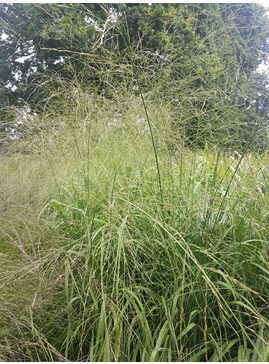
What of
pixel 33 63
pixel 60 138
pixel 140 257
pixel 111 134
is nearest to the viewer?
pixel 140 257

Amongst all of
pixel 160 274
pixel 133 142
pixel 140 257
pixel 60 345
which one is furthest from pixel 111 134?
pixel 60 345

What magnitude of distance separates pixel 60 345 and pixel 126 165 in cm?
115

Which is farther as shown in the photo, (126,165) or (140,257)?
(126,165)

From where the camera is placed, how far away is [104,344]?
115 centimetres

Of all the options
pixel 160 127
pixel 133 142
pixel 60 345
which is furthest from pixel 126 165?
pixel 60 345

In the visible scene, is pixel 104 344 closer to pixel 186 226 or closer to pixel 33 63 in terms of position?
pixel 186 226

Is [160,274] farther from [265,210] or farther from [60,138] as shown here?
[60,138]

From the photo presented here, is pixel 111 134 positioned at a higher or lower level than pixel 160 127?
lower

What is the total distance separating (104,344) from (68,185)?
3.86 ft

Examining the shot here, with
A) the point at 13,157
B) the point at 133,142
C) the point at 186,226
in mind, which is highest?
the point at 133,142

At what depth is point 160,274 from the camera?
1392 mm

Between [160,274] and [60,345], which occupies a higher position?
[160,274]

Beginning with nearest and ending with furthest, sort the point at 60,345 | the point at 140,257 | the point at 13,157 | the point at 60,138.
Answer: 1. the point at 60,345
2. the point at 140,257
3. the point at 60,138
4. the point at 13,157

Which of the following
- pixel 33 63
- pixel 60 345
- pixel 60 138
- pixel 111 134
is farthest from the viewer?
pixel 33 63
